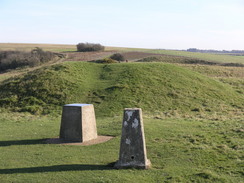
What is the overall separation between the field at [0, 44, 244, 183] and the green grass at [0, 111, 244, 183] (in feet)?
0.10

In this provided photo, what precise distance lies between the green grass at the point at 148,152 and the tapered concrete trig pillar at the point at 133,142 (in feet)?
1.19

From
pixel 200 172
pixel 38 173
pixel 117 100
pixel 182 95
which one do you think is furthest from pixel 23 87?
pixel 200 172

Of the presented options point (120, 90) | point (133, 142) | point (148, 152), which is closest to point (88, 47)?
point (120, 90)

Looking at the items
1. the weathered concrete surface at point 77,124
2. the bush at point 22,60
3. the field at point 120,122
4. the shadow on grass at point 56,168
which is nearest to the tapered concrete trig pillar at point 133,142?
the field at point 120,122

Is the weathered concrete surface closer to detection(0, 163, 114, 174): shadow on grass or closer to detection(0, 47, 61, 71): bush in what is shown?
detection(0, 163, 114, 174): shadow on grass

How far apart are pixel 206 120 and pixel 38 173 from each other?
534 inches

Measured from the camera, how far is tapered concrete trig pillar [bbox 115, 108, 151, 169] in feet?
34.7

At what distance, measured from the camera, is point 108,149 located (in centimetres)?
1320

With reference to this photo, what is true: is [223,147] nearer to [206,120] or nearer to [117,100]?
[206,120]

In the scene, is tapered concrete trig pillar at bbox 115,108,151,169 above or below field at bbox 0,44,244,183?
above

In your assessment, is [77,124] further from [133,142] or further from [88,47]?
[88,47]

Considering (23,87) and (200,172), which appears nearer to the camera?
(200,172)

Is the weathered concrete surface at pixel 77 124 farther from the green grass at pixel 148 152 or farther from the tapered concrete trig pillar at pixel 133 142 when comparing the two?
the tapered concrete trig pillar at pixel 133 142

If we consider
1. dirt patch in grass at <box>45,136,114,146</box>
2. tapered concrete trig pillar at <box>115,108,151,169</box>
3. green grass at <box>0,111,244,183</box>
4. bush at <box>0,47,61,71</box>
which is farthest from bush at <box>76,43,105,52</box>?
tapered concrete trig pillar at <box>115,108,151,169</box>
